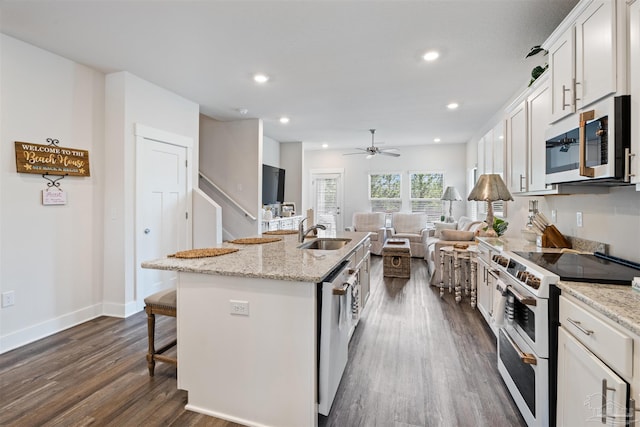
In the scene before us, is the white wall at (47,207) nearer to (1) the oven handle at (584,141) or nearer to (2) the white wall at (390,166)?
(1) the oven handle at (584,141)

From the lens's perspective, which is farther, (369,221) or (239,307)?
(369,221)

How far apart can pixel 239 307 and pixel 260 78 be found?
2780 millimetres

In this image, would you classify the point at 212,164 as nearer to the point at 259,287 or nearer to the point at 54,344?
the point at 54,344

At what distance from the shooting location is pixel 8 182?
2.63 m

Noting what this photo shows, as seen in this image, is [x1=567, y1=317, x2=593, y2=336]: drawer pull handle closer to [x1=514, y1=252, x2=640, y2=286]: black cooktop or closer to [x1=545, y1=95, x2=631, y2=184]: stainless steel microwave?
[x1=514, y1=252, x2=640, y2=286]: black cooktop

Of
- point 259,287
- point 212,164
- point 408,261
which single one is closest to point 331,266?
point 259,287

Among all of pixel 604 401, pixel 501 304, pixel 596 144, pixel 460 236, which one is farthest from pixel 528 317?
pixel 460 236

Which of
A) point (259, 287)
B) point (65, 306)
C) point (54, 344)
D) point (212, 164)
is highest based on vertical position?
point (212, 164)

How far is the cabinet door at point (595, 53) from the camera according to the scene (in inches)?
58.8

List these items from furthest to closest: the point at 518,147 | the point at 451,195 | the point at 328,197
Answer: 1. the point at 328,197
2. the point at 451,195
3. the point at 518,147

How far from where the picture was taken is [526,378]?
166 centimetres

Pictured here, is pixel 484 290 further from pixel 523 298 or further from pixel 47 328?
pixel 47 328

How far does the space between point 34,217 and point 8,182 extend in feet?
1.18

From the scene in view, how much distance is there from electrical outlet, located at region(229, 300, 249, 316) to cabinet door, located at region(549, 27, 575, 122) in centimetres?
221
